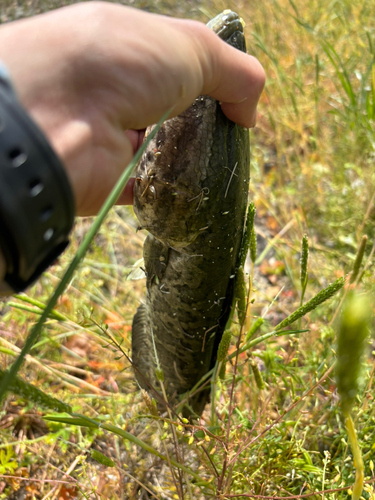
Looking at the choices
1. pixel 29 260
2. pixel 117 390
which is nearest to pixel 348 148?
pixel 117 390

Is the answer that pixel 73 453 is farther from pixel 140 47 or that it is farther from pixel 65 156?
pixel 140 47

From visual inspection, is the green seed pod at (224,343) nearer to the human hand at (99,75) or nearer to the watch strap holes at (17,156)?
the human hand at (99,75)

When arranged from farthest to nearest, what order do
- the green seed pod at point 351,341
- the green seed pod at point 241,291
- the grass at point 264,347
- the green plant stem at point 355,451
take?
1. the grass at point 264,347
2. the green seed pod at point 241,291
3. the green plant stem at point 355,451
4. the green seed pod at point 351,341

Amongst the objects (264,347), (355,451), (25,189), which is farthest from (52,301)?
(264,347)

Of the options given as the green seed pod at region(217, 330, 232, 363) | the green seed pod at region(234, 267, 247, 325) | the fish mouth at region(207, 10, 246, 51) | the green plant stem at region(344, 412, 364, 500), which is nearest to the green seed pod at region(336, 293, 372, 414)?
the green plant stem at region(344, 412, 364, 500)

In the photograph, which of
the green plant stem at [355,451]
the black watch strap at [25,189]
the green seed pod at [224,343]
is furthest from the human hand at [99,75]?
the green plant stem at [355,451]

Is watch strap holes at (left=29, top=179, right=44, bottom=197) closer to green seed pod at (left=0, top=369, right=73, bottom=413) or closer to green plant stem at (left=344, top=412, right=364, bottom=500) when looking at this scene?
green seed pod at (left=0, top=369, right=73, bottom=413)

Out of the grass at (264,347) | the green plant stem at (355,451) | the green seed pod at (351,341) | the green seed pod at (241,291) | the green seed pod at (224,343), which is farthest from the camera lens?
the grass at (264,347)
